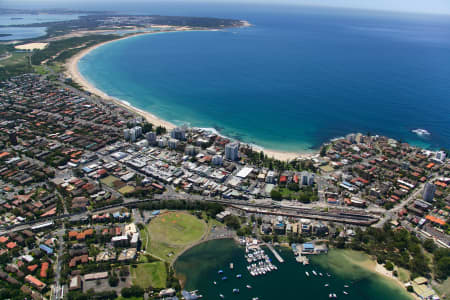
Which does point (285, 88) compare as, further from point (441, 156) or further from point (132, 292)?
point (132, 292)

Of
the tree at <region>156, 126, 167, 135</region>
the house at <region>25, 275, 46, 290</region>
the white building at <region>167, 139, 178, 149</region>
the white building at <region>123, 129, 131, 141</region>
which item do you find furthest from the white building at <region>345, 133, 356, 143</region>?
the house at <region>25, 275, 46, 290</region>

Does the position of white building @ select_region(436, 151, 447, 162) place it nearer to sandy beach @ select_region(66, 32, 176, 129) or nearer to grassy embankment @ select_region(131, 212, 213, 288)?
grassy embankment @ select_region(131, 212, 213, 288)

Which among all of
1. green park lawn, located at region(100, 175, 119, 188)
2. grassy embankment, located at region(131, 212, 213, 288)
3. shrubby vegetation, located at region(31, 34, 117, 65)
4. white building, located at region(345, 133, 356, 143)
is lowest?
grassy embankment, located at region(131, 212, 213, 288)

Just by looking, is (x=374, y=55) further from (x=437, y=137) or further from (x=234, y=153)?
(x=234, y=153)

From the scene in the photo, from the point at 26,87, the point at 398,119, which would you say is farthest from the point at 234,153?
the point at 26,87

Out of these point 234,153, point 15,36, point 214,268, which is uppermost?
point 15,36

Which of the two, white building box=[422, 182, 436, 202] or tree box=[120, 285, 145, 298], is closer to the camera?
tree box=[120, 285, 145, 298]

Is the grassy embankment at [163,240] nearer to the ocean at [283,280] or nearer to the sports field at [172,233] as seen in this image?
the sports field at [172,233]
